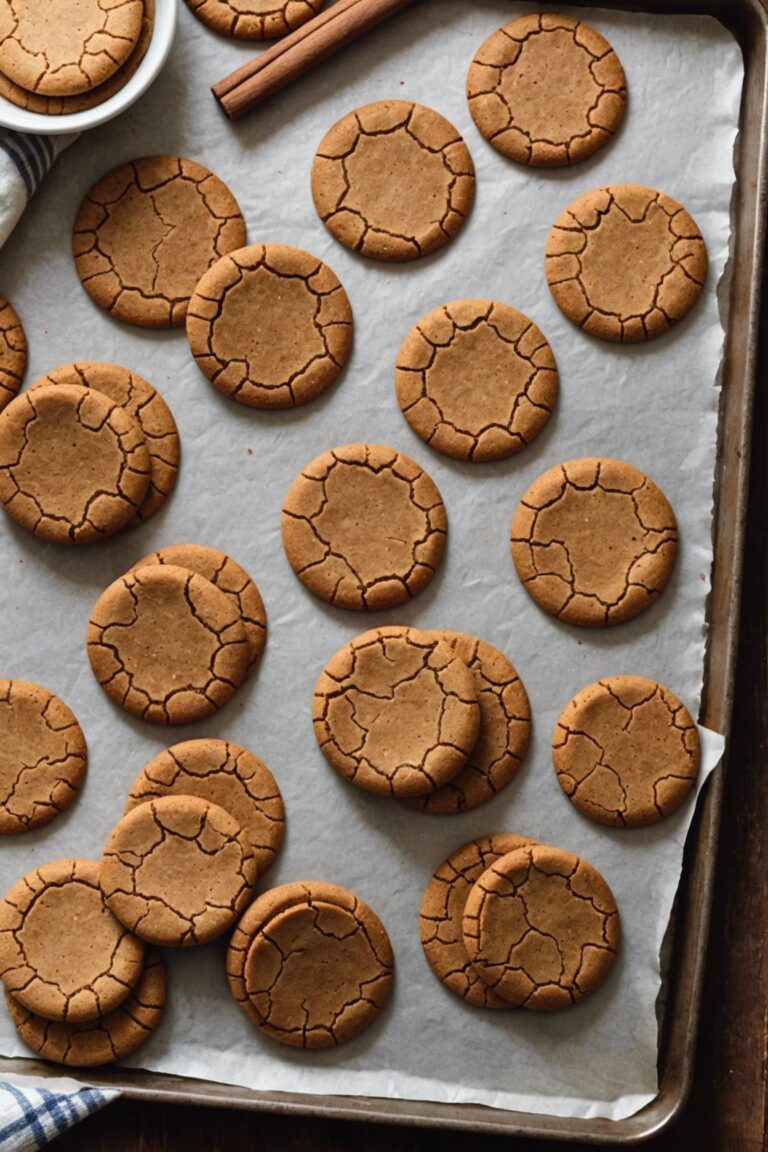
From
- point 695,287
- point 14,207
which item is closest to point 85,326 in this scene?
point 14,207

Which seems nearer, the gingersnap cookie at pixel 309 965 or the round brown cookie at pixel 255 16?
the gingersnap cookie at pixel 309 965

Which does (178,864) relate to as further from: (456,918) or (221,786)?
(456,918)

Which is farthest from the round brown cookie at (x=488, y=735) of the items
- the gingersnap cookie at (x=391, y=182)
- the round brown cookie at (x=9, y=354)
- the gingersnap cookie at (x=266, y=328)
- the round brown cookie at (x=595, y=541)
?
the round brown cookie at (x=9, y=354)

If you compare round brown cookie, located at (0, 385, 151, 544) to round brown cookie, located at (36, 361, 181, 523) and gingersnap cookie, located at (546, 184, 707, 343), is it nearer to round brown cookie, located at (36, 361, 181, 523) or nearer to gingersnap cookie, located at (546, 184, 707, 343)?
round brown cookie, located at (36, 361, 181, 523)

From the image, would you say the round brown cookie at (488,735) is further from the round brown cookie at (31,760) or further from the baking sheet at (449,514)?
the round brown cookie at (31,760)

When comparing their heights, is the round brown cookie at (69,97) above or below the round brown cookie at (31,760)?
above

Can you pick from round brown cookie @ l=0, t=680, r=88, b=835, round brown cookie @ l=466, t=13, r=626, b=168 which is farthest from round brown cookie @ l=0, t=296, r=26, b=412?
round brown cookie @ l=466, t=13, r=626, b=168
